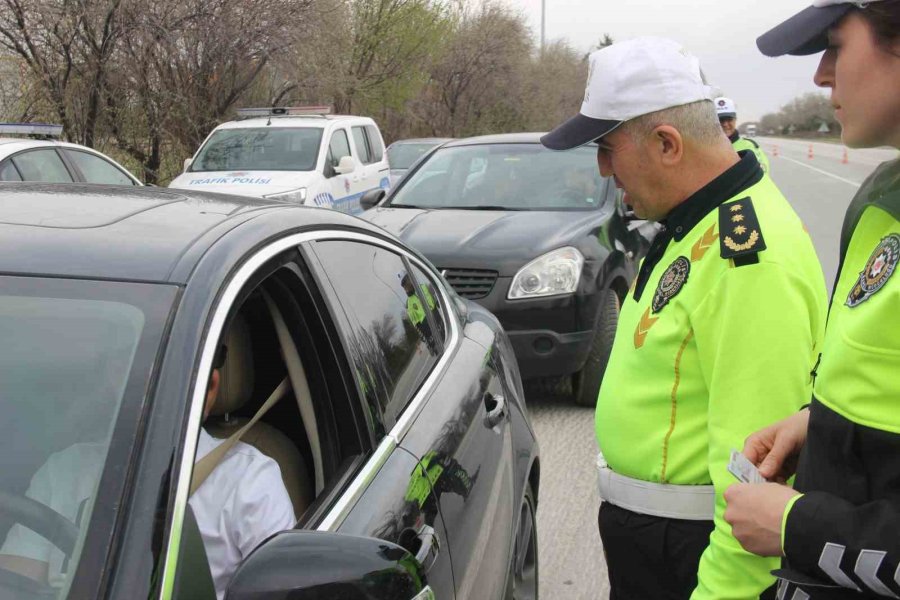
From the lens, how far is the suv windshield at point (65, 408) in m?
1.37

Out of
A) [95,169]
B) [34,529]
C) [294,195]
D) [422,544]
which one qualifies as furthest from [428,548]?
[294,195]

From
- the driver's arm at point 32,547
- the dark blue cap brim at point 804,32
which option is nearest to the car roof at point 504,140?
the dark blue cap brim at point 804,32

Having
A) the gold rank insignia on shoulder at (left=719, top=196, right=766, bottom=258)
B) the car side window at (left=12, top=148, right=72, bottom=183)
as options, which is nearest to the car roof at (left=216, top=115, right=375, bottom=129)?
the car side window at (left=12, top=148, right=72, bottom=183)

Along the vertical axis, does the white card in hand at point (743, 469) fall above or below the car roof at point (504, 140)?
above

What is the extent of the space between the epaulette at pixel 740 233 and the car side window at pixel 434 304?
1.15 meters

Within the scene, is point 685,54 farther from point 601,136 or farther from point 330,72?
point 330,72

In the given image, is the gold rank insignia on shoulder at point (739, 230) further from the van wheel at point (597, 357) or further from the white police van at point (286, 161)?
the white police van at point (286, 161)

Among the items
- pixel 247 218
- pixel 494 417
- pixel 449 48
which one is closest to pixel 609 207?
pixel 494 417

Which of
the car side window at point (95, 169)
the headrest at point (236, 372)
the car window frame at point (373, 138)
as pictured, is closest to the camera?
the headrest at point (236, 372)

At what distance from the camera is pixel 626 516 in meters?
2.06

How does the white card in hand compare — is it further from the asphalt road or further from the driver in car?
the asphalt road

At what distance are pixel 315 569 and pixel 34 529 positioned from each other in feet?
1.51

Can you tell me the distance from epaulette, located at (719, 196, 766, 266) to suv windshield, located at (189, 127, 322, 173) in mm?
9387

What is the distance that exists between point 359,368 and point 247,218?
0.43m
